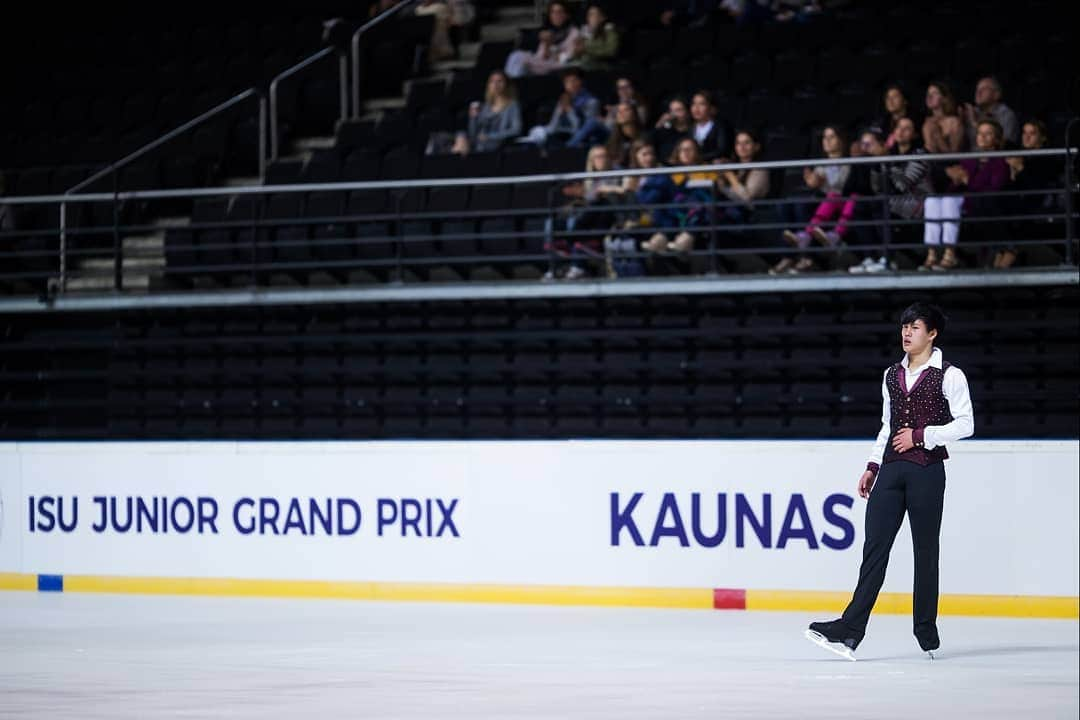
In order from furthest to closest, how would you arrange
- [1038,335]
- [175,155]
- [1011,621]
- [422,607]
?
[175,155], [1038,335], [422,607], [1011,621]

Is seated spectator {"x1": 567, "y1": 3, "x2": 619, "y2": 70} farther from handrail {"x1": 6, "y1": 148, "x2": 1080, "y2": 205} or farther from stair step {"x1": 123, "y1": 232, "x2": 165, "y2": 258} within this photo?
stair step {"x1": 123, "y1": 232, "x2": 165, "y2": 258}

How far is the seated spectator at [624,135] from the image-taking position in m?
14.5

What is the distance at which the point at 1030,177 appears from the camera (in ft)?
42.7

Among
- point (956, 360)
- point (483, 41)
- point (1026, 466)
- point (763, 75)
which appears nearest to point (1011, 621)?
point (1026, 466)

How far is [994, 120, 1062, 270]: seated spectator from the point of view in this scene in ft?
42.4

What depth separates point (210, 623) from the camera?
1095cm

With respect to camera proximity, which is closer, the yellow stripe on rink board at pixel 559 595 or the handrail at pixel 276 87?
the yellow stripe on rink board at pixel 559 595

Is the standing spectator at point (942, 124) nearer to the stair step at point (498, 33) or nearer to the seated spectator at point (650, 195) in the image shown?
the seated spectator at point (650, 195)

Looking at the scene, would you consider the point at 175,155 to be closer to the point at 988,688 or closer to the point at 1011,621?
the point at 1011,621

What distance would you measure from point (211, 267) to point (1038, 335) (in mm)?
6608

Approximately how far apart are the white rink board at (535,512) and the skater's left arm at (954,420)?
8.31 feet

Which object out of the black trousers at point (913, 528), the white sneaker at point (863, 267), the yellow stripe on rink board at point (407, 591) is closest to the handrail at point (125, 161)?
the yellow stripe on rink board at point (407, 591)

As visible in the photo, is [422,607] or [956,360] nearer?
[422,607]

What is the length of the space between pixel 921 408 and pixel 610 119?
7.17m
